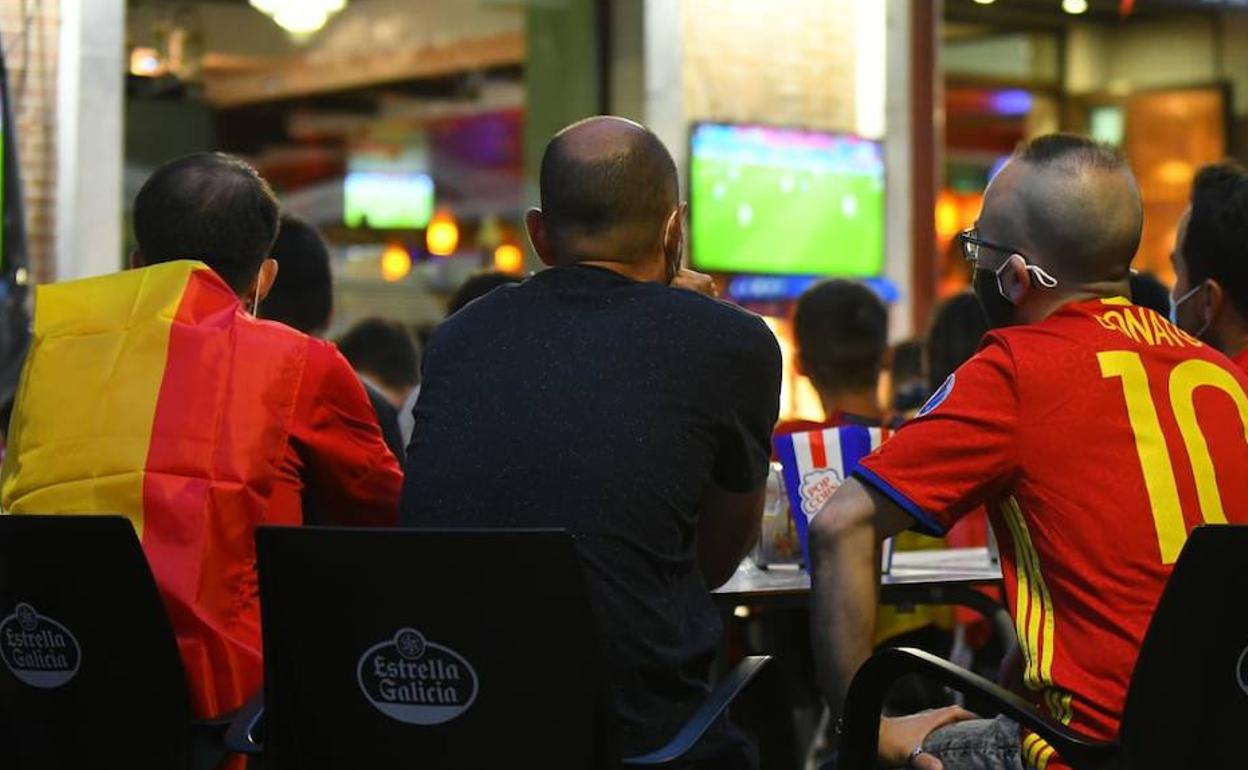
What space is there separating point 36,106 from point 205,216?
19.9 feet

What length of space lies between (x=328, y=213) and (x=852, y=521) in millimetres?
11813

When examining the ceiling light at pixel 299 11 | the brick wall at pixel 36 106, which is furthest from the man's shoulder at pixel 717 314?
the ceiling light at pixel 299 11

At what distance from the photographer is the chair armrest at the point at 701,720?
2570 mm

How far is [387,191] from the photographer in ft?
47.5

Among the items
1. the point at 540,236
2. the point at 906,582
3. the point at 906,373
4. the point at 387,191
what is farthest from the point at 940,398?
the point at 387,191

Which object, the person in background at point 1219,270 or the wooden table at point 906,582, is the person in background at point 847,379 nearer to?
the wooden table at point 906,582

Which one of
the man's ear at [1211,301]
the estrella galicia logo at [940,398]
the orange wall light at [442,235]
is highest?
the orange wall light at [442,235]

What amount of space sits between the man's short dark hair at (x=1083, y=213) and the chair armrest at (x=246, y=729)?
48.6 inches

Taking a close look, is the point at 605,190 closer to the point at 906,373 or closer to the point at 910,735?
the point at 910,735

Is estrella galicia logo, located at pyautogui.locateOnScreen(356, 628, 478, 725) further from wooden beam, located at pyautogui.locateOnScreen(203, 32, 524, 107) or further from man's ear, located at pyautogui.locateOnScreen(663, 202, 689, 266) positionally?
wooden beam, located at pyautogui.locateOnScreen(203, 32, 524, 107)

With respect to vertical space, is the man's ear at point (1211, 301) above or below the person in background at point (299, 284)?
below

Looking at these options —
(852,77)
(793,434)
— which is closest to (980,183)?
(852,77)

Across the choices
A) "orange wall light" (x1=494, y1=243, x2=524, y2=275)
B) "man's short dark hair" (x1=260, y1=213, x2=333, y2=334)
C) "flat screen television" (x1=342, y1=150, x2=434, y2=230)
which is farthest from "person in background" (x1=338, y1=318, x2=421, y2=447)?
"flat screen television" (x1=342, y1=150, x2=434, y2=230)

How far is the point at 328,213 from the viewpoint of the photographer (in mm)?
14195
